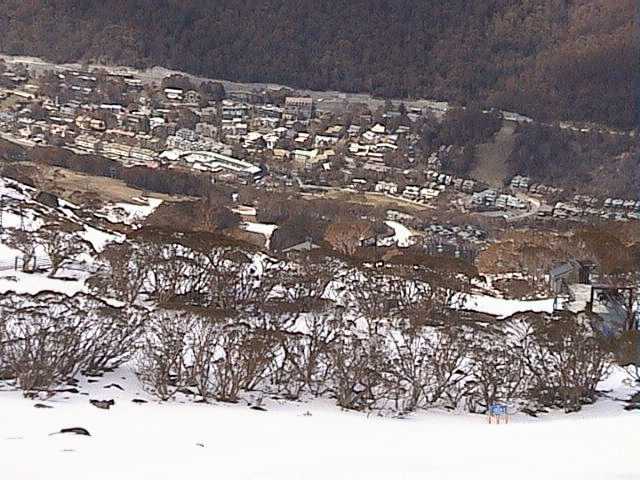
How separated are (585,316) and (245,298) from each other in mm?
1868

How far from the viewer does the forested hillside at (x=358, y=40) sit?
28.9 metres

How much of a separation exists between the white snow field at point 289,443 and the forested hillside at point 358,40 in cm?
2321

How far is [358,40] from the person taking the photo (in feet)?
110

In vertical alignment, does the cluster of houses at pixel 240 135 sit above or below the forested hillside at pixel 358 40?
below

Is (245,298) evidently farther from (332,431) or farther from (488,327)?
(332,431)

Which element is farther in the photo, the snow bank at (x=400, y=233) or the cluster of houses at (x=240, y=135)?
the cluster of houses at (x=240, y=135)

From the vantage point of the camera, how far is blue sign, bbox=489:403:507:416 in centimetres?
477

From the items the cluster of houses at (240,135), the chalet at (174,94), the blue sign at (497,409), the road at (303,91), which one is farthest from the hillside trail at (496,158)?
the blue sign at (497,409)

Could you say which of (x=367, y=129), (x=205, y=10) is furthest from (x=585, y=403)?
(x=205, y=10)

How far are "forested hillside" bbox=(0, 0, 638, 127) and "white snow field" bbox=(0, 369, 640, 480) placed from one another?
76.2ft

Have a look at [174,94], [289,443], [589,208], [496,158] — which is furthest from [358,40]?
[289,443]

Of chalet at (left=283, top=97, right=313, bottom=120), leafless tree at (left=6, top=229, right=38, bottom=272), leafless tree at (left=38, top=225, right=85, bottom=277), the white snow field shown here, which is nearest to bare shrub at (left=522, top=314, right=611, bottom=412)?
the white snow field

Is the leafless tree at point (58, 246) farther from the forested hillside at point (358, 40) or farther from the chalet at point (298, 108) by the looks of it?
the forested hillside at point (358, 40)

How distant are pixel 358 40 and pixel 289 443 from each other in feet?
99.4
